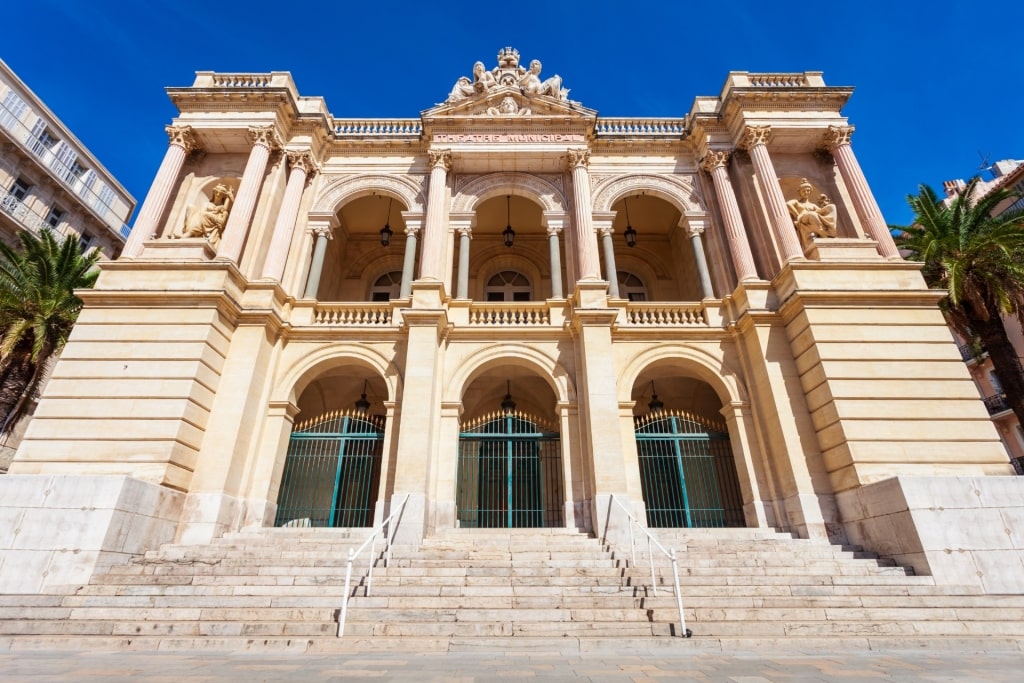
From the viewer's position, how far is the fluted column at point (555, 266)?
13859 mm

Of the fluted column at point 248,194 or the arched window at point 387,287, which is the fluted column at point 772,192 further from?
the fluted column at point 248,194

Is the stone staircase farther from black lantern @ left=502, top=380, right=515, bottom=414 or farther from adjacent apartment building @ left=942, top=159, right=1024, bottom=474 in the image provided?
adjacent apartment building @ left=942, top=159, right=1024, bottom=474

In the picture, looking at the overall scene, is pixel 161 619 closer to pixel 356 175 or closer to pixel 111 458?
pixel 111 458

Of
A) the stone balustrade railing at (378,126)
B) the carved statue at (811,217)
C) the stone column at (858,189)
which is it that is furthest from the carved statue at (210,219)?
the stone column at (858,189)

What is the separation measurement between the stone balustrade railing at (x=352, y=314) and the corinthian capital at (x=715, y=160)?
1078 cm

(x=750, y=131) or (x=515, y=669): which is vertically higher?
(x=750, y=131)

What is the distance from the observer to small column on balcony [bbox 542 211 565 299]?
1394 cm

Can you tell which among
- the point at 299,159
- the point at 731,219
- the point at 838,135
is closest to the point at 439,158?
the point at 299,159

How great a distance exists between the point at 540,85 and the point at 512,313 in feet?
28.0

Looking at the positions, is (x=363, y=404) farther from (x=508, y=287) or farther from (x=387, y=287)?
(x=508, y=287)

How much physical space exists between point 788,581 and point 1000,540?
3979mm

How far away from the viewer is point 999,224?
13906 mm

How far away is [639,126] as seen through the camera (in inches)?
660

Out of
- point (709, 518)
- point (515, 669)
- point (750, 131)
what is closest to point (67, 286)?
point (515, 669)
